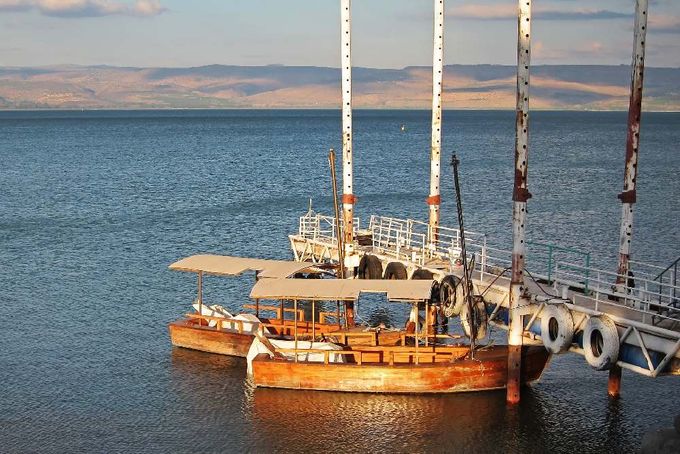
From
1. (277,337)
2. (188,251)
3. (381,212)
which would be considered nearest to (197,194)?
(381,212)

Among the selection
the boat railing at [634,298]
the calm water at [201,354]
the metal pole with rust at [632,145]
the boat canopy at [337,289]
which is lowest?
the calm water at [201,354]

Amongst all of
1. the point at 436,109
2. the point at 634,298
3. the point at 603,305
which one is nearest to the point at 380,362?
the point at 603,305

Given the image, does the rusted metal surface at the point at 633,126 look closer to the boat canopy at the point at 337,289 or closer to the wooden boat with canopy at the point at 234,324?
the boat canopy at the point at 337,289

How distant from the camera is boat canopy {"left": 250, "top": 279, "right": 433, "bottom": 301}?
37.5m

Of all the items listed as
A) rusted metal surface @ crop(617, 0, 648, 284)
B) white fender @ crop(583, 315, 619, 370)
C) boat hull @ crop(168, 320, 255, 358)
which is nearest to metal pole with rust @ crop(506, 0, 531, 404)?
white fender @ crop(583, 315, 619, 370)

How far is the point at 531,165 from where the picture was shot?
14562 centimetres

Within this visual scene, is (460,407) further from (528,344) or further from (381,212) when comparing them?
(381,212)

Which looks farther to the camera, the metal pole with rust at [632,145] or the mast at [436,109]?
the mast at [436,109]

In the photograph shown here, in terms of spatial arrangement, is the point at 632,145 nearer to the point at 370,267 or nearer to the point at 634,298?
the point at 634,298

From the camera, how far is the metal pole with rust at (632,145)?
35.6 meters

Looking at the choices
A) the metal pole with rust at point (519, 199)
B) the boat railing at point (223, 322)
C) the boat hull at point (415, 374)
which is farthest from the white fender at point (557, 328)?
the boat railing at point (223, 322)

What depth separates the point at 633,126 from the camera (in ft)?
119

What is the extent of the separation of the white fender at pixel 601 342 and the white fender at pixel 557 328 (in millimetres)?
692

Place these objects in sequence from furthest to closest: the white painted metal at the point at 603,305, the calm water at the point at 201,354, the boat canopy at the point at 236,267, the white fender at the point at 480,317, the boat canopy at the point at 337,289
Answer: the boat canopy at the point at 236,267
the white fender at the point at 480,317
the boat canopy at the point at 337,289
the calm water at the point at 201,354
the white painted metal at the point at 603,305
